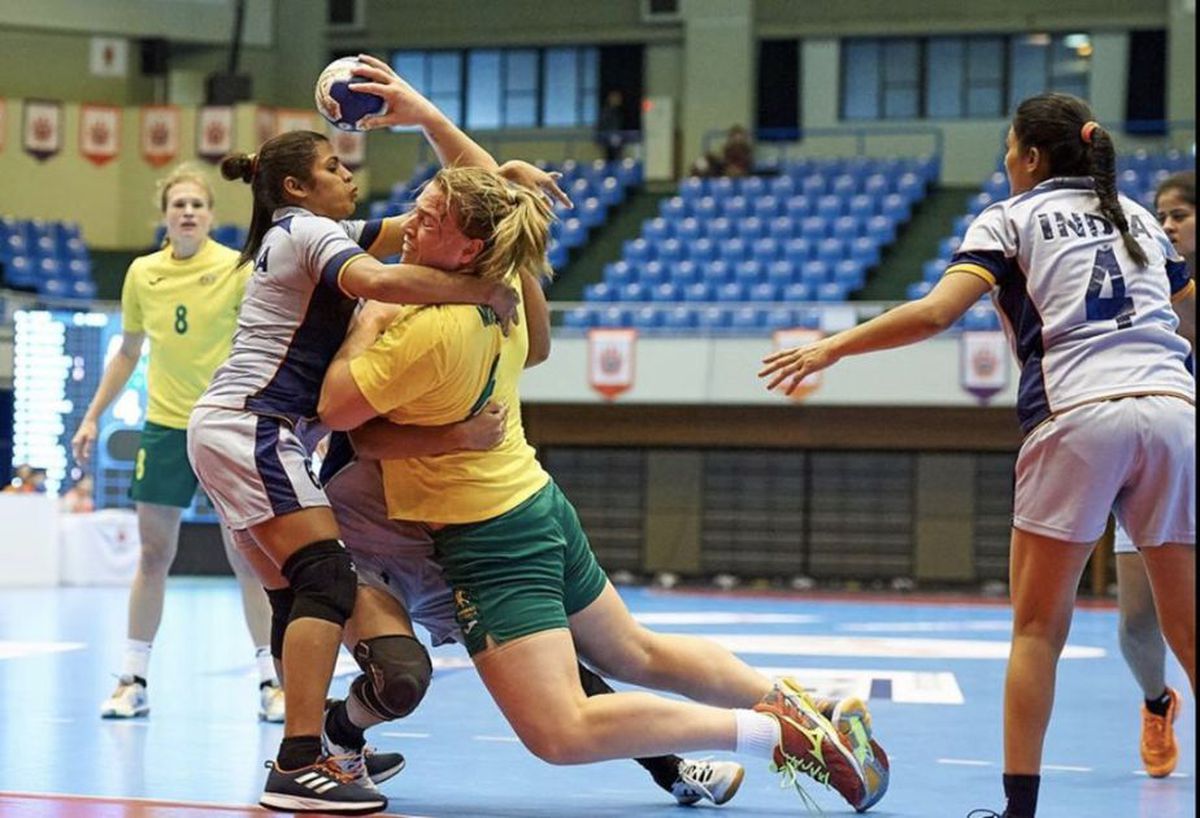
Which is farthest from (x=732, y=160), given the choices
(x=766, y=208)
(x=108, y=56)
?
(x=108, y=56)

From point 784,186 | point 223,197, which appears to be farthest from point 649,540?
point 223,197

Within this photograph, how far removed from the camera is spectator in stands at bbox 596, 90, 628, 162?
23.1m

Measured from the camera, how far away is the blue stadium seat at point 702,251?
64.8 ft

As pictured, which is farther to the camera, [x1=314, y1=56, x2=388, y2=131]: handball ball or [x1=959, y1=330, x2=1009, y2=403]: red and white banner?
[x1=959, y1=330, x2=1009, y2=403]: red and white banner

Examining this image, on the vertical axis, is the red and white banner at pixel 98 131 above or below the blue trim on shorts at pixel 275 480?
above

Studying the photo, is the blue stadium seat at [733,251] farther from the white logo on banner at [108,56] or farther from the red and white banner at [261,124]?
the white logo on banner at [108,56]

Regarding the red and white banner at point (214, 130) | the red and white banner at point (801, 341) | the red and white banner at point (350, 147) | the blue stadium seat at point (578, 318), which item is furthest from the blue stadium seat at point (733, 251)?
the red and white banner at point (214, 130)

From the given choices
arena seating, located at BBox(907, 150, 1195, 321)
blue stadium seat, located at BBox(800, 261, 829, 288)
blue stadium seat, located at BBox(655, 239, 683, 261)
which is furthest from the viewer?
blue stadium seat, located at BBox(655, 239, 683, 261)

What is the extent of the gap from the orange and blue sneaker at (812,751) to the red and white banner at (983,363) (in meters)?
11.8

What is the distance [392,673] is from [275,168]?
55.7 inches

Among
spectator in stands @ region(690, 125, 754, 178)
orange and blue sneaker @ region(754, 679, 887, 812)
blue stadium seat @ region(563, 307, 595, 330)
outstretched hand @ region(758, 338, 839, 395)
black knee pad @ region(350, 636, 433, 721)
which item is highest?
spectator in stands @ region(690, 125, 754, 178)

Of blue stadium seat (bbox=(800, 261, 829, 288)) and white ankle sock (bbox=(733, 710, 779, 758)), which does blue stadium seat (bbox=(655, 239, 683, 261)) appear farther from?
white ankle sock (bbox=(733, 710, 779, 758))

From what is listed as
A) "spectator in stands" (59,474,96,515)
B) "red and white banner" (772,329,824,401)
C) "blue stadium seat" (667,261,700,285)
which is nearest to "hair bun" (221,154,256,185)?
"spectator in stands" (59,474,96,515)

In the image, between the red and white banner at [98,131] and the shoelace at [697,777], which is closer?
the shoelace at [697,777]
